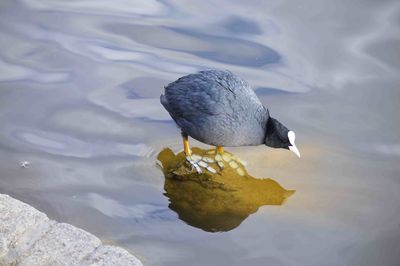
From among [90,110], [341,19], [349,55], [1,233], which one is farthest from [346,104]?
[1,233]

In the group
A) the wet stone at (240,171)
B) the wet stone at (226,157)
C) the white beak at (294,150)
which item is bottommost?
the wet stone at (240,171)

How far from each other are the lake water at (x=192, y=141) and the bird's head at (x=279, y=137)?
0.24 metres

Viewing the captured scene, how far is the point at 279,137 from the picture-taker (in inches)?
177

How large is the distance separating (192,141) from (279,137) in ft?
2.66

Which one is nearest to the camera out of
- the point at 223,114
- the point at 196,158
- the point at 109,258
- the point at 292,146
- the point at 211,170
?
the point at 109,258

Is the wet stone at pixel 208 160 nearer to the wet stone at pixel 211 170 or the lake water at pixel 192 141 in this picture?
the wet stone at pixel 211 170

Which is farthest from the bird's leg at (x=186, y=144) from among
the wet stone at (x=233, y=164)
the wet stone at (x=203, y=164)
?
the wet stone at (x=233, y=164)

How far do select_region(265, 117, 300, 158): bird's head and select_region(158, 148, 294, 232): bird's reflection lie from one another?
0.28m

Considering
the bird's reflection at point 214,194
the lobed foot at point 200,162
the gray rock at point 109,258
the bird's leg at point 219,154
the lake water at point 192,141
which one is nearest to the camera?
the gray rock at point 109,258

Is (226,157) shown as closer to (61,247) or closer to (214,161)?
(214,161)

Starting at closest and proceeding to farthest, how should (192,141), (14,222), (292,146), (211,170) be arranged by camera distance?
1. (14,222)
2. (292,146)
3. (211,170)
4. (192,141)

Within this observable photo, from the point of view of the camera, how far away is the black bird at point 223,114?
435 centimetres

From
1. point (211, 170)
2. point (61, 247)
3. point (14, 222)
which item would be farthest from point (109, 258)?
point (211, 170)

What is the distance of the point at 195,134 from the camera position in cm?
443
